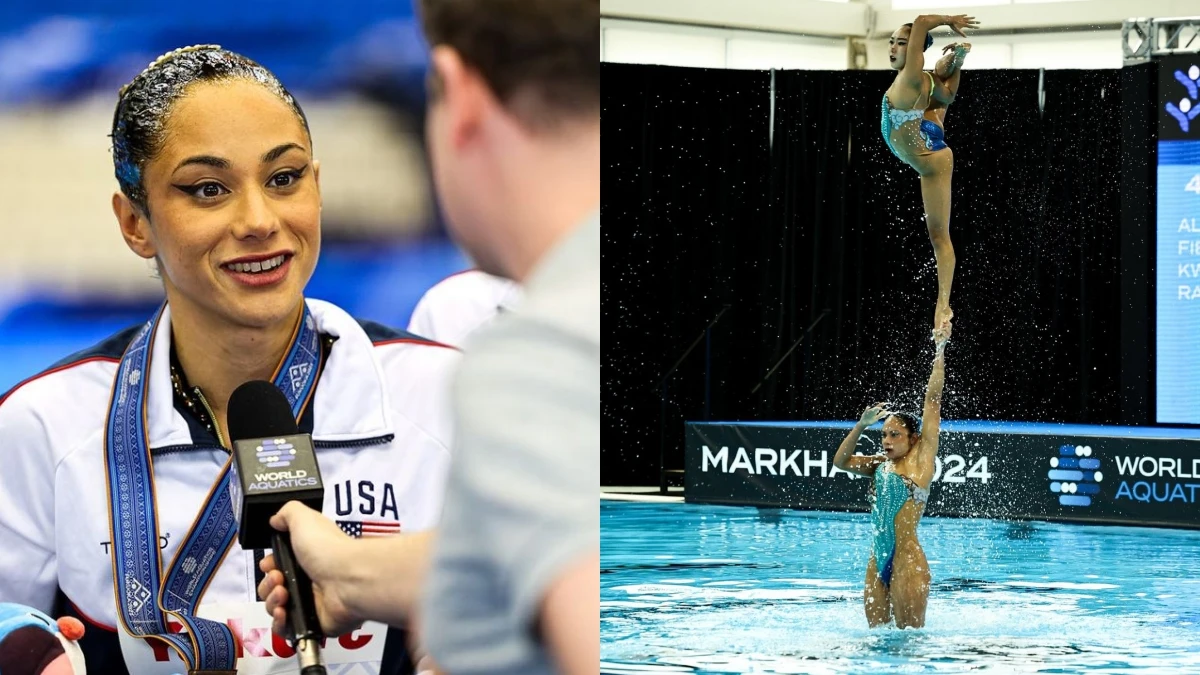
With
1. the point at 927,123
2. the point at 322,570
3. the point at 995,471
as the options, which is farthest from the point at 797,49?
the point at 322,570

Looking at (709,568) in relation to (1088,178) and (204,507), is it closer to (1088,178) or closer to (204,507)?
(1088,178)

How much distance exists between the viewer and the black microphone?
1.57 metres

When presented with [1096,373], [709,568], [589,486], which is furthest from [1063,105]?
[589,486]

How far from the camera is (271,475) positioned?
5.52 ft

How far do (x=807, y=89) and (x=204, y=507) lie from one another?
12292 millimetres

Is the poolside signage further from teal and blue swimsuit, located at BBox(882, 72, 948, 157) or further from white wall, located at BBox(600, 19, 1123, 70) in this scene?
white wall, located at BBox(600, 19, 1123, 70)

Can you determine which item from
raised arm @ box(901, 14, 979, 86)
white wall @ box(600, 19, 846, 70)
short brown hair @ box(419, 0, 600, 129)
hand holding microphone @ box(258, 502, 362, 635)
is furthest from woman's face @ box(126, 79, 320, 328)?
white wall @ box(600, 19, 846, 70)

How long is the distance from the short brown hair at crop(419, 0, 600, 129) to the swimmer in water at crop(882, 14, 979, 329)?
6010mm

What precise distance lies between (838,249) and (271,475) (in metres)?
12.4

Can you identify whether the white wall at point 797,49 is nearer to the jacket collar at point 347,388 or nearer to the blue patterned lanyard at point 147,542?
the jacket collar at point 347,388

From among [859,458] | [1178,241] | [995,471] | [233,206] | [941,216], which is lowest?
[995,471]

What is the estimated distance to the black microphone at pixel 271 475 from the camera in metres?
1.57

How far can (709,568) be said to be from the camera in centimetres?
947

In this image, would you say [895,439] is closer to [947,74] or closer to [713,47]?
[947,74]
